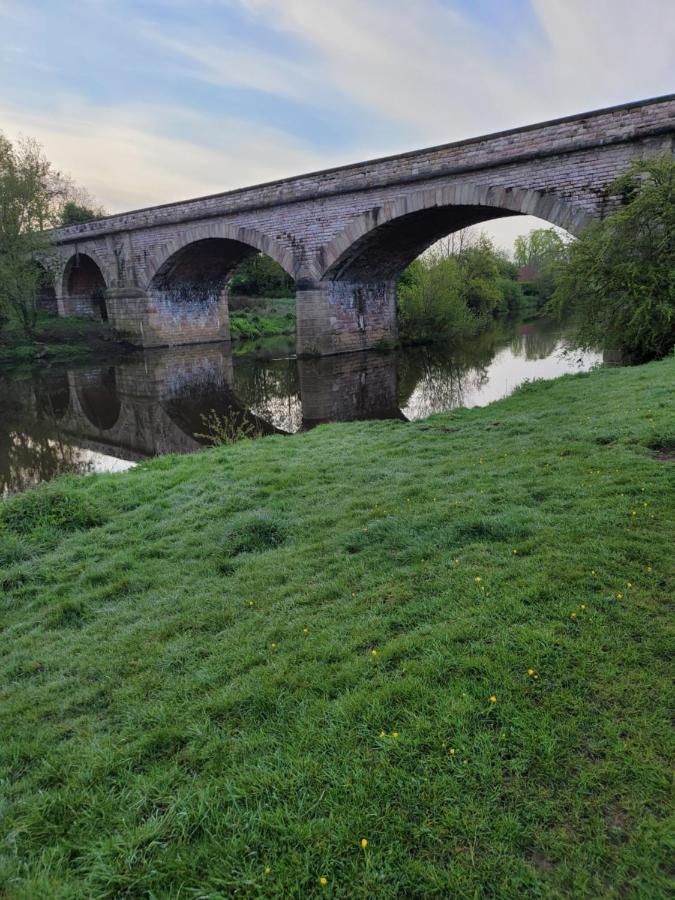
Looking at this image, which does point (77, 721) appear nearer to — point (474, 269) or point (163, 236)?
point (163, 236)

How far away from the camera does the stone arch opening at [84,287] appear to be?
34500 mm

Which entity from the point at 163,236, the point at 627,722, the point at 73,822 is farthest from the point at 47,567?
the point at 163,236

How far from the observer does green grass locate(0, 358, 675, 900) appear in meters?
1.89

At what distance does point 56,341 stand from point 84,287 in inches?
485

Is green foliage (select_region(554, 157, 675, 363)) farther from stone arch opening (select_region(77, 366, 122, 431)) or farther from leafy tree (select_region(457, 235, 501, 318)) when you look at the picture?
leafy tree (select_region(457, 235, 501, 318))

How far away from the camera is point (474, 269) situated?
3619cm

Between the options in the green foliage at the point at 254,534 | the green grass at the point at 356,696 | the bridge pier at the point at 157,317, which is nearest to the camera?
the green grass at the point at 356,696

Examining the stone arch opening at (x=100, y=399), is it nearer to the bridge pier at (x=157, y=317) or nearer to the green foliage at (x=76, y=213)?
the bridge pier at (x=157, y=317)

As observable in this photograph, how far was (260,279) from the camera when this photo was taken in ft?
149

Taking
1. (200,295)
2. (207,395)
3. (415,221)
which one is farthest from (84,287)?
(415,221)

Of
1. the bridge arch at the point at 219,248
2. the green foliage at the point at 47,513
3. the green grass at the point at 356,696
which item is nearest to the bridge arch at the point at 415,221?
the bridge arch at the point at 219,248

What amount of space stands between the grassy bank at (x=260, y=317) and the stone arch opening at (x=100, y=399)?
14.1 m

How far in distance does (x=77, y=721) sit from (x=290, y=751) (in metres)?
1.23

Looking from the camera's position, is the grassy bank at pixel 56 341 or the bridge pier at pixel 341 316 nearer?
the bridge pier at pixel 341 316
